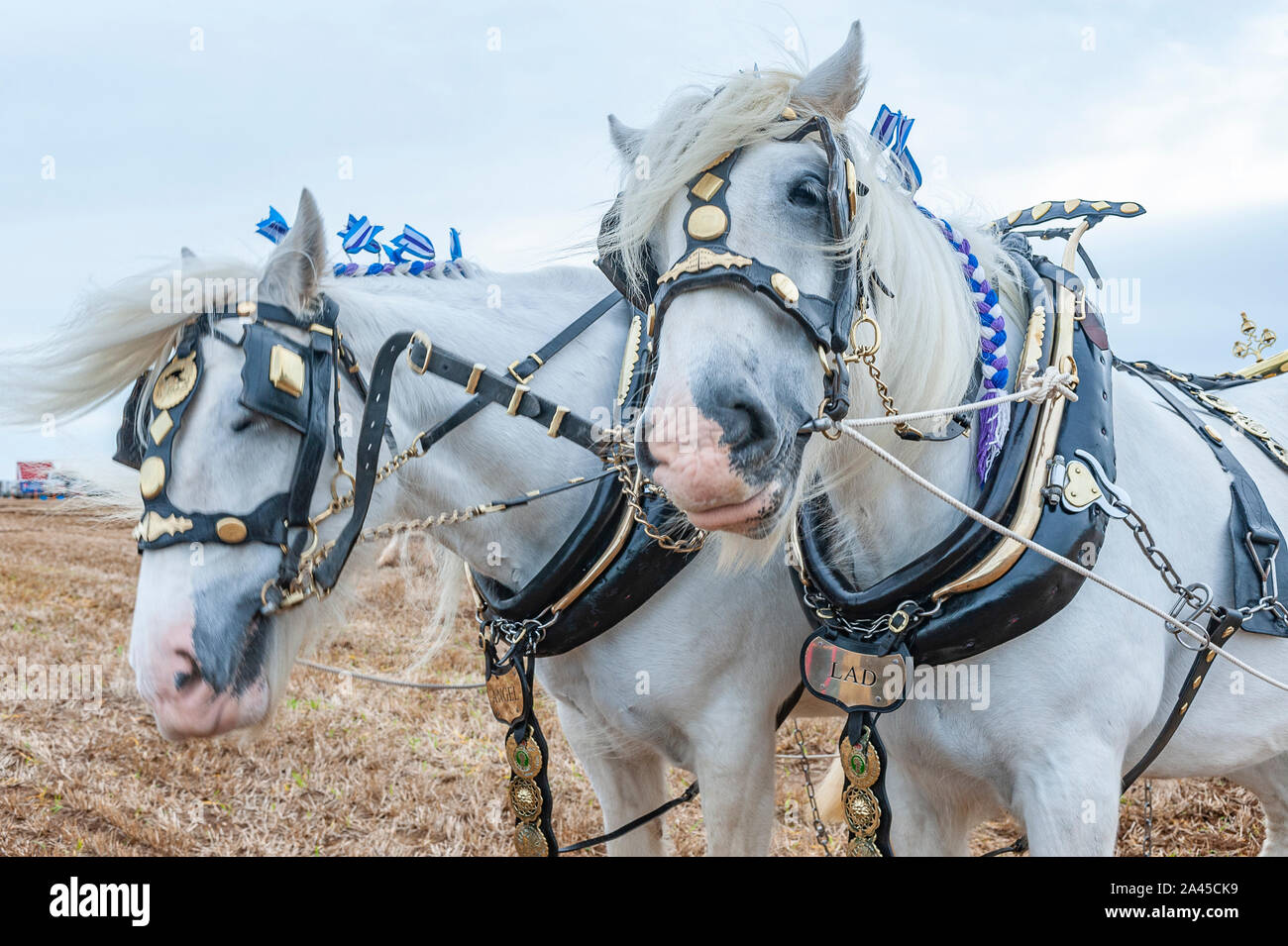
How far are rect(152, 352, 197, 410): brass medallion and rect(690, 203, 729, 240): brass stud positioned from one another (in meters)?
0.98

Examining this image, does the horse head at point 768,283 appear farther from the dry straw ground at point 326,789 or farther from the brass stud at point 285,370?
the dry straw ground at point 326,789

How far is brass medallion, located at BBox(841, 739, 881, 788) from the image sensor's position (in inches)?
73.5

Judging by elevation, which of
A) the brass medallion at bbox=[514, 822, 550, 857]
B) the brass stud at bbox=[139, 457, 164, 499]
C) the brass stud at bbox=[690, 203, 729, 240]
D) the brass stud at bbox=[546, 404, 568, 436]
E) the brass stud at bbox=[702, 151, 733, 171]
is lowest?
the brass medallion at bbox=[514, 822, 550, 857]

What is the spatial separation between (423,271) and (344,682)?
3.98m

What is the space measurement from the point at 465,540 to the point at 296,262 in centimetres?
72

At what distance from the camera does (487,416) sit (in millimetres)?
2201

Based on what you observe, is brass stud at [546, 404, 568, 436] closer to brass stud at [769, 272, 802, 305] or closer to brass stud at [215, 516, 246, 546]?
brass stud at [215, 516, 246, 546]

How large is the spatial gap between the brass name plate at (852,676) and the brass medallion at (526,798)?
2.83 ft

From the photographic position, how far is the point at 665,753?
7.84 ft

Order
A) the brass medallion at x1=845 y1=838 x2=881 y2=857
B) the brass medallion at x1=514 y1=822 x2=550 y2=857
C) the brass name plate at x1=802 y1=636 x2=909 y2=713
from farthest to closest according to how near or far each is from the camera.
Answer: the brass medallion at x1=514 y1=822 x2=550 y2=857
the brass medallion at x1=845 y1=838 x2=881 y2=857
the brass name plate at x1=802 y1=636 x2=909 y2=713

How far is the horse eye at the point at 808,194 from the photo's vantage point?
161 centimetres

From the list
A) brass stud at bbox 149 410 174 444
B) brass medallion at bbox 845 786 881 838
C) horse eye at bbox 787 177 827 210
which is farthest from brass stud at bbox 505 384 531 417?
brass medallion at bbox 845 786 881 838

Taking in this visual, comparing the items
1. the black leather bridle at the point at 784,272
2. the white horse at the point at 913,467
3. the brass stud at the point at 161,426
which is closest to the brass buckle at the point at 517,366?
the white horse at the point at 913,467
